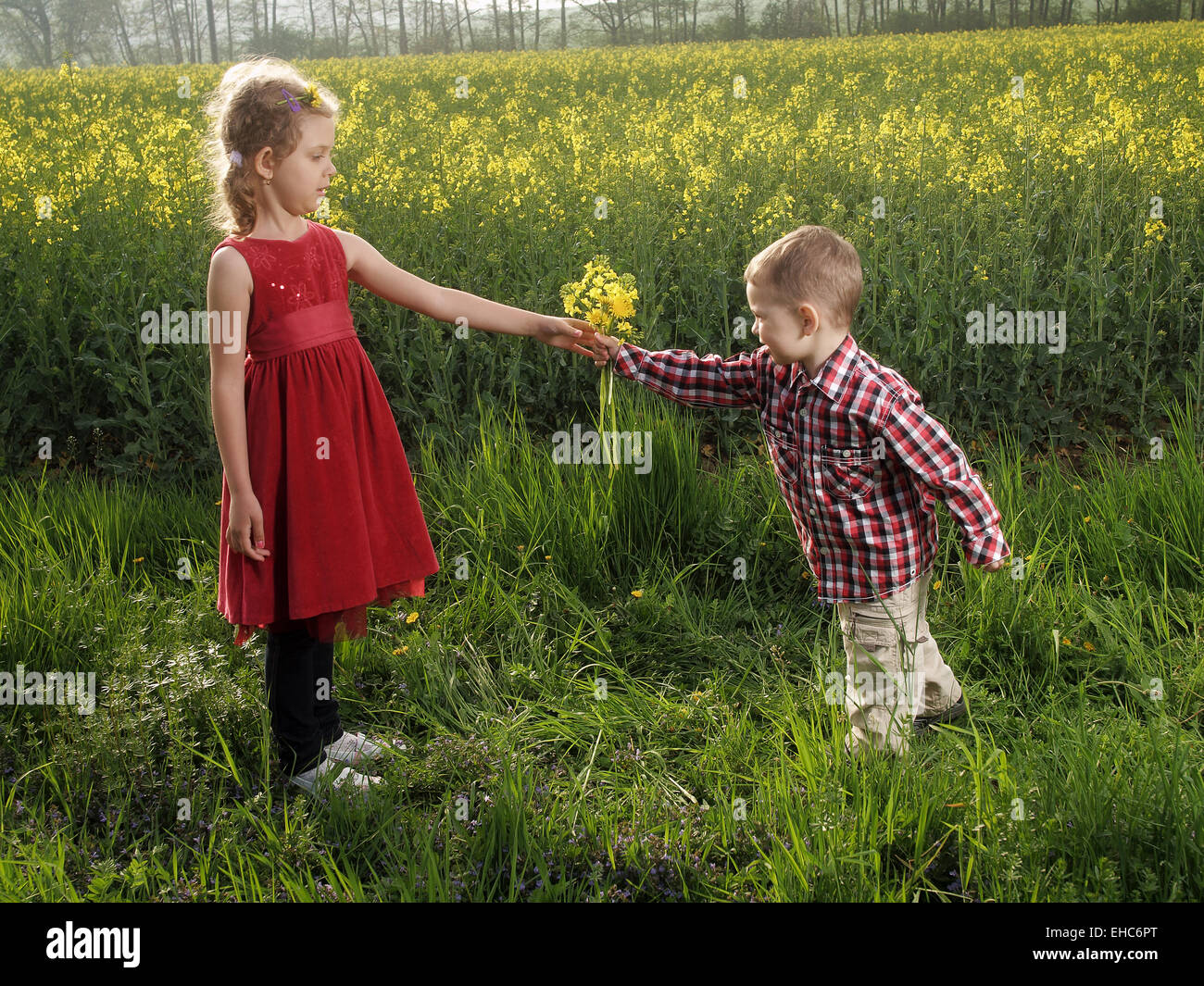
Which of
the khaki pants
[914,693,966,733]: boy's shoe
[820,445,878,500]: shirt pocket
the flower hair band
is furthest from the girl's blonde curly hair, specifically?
[914,693,966,733]: boy's shoe

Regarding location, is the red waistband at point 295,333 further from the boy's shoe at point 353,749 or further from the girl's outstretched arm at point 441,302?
the boy's shoe at point 353,749

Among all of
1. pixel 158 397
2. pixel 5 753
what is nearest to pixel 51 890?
pixel 5 753

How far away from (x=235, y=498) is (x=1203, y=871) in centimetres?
209

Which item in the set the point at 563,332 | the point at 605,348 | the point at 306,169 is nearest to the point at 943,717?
the point at 605,348

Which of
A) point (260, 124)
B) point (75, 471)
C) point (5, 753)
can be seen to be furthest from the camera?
point (75, 471)

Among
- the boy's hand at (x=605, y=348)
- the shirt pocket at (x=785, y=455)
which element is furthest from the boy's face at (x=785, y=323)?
the boy's hand at (x=605, y=348)

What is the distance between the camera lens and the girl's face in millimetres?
2128

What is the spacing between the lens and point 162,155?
22.2 ft

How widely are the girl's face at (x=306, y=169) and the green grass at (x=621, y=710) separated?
1270 millimetres

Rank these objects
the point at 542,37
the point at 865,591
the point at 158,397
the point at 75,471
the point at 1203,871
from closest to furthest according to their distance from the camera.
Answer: the point at 1203,871
the point at 865,591
the point at 75,471
the point at 158,397
the point at 542,37

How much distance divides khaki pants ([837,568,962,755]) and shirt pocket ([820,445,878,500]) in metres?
0.27

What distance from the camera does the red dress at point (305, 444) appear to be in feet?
7.18

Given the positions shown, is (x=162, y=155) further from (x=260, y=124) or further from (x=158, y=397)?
(x=260, y=124)

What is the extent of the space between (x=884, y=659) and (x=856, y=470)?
1.60 feet
